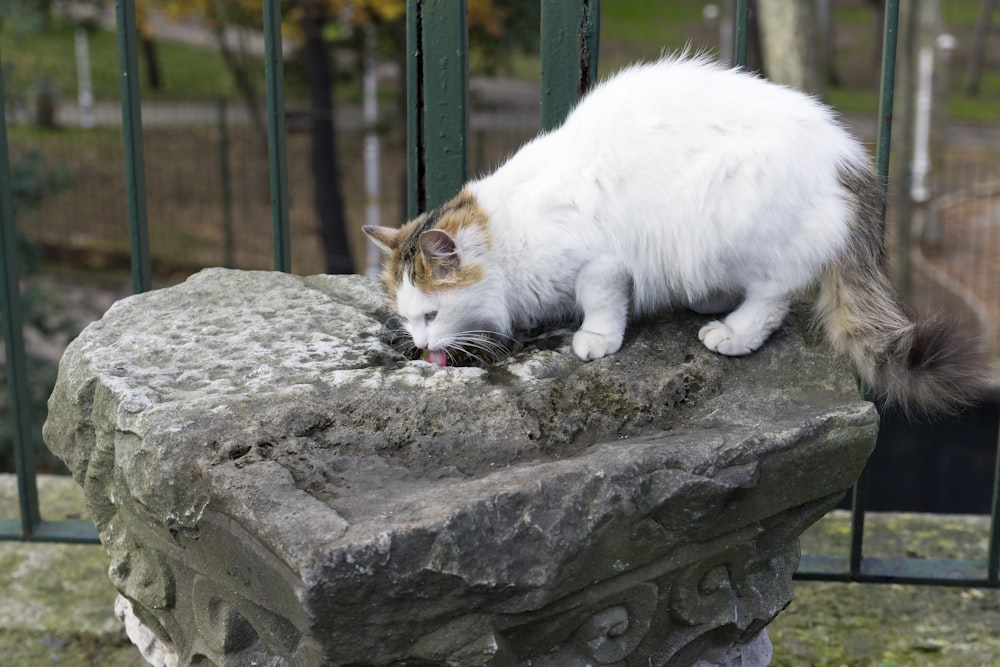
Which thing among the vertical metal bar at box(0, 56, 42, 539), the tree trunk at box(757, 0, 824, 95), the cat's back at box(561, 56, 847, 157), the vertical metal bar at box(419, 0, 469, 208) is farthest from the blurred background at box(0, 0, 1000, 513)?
the vertical metal bar at box(0, 56, 42, 539)

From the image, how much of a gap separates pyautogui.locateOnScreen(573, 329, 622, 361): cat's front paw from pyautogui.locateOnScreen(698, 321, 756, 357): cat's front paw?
0.20m

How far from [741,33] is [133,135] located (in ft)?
5.14

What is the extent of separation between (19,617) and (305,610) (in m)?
1.77

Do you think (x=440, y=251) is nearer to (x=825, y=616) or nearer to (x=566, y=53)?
(x=566, y=53)

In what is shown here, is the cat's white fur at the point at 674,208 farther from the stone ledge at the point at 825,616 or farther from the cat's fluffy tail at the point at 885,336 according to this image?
the stone ledge at the point at 825,616

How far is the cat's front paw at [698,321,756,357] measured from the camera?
2402 millimetres

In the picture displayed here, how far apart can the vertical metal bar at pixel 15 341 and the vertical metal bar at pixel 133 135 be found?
A: 333 millimetres

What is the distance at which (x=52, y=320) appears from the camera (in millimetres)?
9078

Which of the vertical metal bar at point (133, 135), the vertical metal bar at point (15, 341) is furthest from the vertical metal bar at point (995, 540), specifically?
the vertical metal bar at point (15, 341)

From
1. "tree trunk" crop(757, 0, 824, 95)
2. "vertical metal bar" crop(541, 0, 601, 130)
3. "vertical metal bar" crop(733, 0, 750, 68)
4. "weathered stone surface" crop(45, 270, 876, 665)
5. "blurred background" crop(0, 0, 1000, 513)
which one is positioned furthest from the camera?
"tree trunk" crop(757, 0, 824, 95)

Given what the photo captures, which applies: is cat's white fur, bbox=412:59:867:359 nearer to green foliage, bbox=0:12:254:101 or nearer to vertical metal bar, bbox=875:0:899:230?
vertical metal bar, bbox=875:0:899:230

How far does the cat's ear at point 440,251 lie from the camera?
2.47m

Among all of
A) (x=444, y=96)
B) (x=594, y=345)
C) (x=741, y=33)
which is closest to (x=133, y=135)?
(x=444, y=96)

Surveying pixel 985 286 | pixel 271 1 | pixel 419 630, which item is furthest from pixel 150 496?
pixel 985 286
